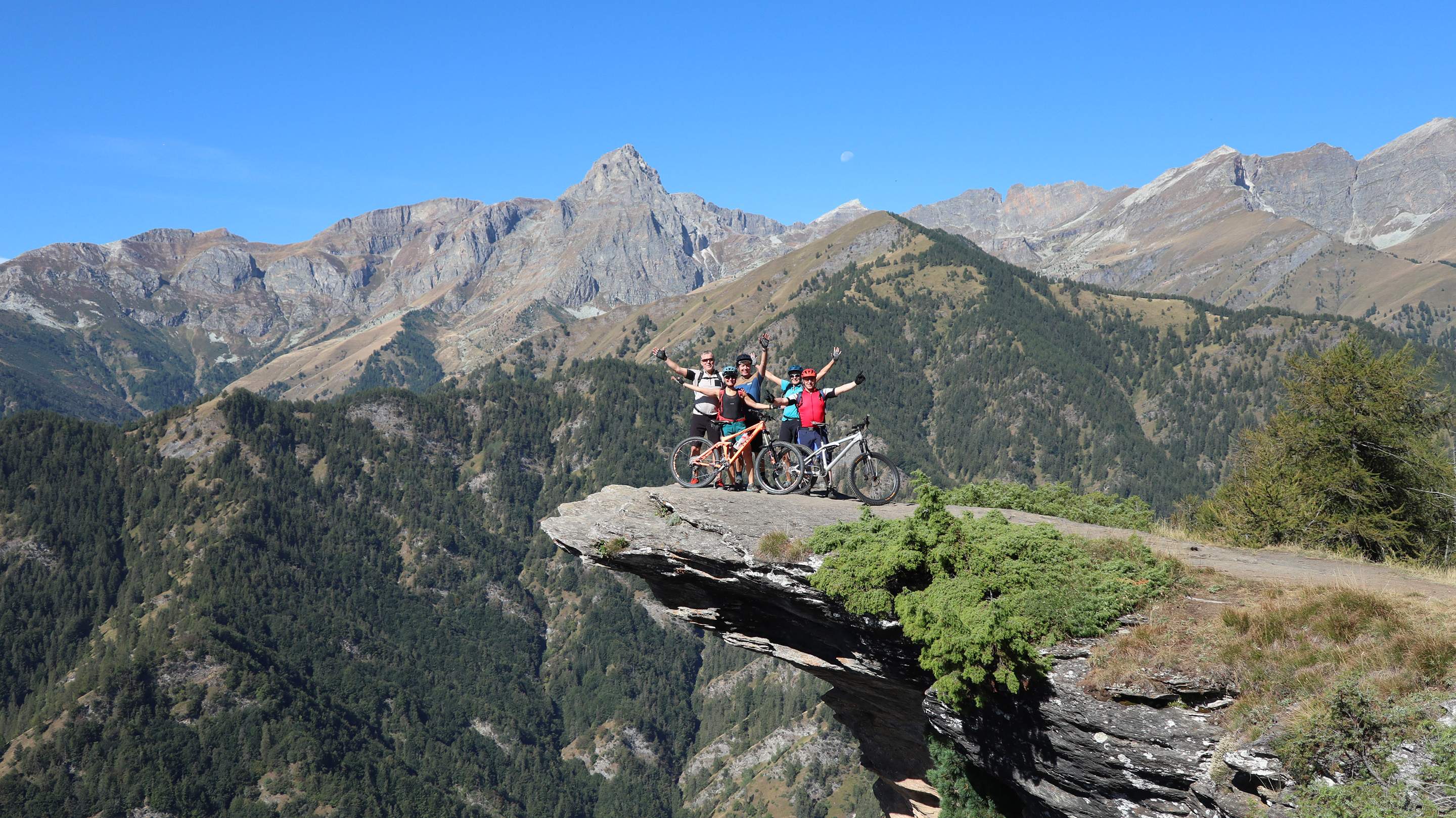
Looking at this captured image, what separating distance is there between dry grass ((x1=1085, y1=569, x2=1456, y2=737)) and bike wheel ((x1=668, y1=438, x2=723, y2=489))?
14.0 m

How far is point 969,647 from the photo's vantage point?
19062mm

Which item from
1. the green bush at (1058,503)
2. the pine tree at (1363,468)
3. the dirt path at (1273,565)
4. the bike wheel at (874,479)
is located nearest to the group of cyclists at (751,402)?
the bike wheel at (874,479)

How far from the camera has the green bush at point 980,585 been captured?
19.2 meters

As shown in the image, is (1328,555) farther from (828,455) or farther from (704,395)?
(704,395)

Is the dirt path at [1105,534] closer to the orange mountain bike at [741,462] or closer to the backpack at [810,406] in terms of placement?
the orange mountain bike at [741,462]

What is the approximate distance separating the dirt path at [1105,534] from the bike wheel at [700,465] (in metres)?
0.64

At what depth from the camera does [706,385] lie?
28.5 meters

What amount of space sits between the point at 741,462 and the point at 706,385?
9.22 ft

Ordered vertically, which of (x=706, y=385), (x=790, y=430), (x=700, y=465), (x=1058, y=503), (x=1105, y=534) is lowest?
(x=1058, y=503)

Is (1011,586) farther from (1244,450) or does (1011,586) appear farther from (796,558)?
(1244,450)

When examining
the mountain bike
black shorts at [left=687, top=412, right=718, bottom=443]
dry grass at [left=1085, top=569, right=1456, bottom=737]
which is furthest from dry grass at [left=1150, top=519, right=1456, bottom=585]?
black shorts at [left=687, top=412, right=718, bottom=443]

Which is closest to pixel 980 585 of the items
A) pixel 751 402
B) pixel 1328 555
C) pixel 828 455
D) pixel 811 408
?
pixel 828 455

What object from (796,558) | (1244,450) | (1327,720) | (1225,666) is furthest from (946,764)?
(1244,450)

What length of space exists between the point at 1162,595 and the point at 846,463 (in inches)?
425
